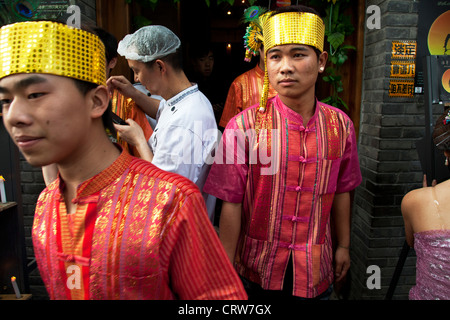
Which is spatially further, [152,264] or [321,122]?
[321,122]

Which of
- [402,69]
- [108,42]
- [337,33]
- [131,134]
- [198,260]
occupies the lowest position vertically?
[198,260]

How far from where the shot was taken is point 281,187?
1.80m

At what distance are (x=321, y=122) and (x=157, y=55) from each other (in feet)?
3.55

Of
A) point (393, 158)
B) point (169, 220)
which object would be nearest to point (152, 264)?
point (169, 220)

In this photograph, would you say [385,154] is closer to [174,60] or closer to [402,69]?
[402,69]

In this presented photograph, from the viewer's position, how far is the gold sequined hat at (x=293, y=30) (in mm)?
1803

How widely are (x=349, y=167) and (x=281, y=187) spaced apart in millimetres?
484

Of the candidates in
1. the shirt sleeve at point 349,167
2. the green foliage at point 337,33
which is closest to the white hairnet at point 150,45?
the shirt sleeve at point 349,167

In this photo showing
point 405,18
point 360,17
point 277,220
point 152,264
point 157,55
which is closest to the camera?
point 152,264

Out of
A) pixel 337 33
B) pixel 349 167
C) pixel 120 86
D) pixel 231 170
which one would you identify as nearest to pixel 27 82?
pixel 231 170

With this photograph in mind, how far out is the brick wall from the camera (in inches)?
111

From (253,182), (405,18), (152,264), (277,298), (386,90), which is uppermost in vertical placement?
(405,18)

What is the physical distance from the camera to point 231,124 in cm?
189

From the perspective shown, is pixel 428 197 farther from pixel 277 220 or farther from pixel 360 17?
pixel 360 17
